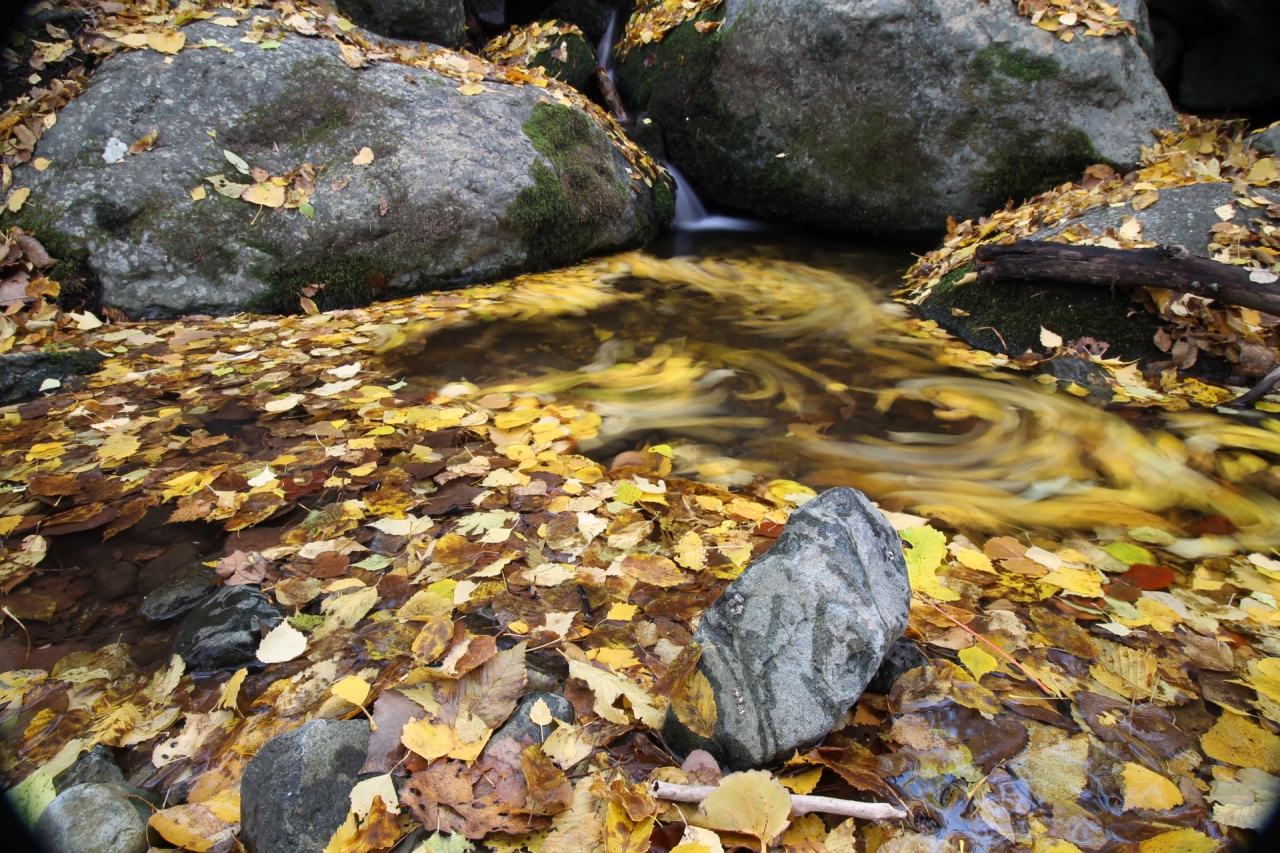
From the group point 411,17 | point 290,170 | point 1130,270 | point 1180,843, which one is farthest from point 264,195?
point 1130,270

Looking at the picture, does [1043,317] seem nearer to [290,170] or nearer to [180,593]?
[180,593]

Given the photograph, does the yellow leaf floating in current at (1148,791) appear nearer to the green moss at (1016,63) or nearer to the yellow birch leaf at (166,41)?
the green moss at (1016,63)

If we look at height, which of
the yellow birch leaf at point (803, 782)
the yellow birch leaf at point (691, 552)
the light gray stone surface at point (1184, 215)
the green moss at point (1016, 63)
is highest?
the green moss at point (1016, 63)

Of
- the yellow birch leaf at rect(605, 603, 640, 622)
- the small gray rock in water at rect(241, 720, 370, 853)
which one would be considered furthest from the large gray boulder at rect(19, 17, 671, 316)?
the small gray rock in water at rect(241, 720, 370, 853)

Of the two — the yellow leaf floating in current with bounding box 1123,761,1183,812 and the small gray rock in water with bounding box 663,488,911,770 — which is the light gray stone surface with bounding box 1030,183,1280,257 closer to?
the yellow leaf floating in current with bounding box 1123,761,1183,812

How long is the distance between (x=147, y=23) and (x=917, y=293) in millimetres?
6360

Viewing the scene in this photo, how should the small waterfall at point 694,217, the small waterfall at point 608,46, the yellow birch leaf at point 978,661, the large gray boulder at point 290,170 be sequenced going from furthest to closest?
the small waterfall at point 608,46, the small waterfall at point 694,217, the large gray boulder at point 290,170, the yellow birch leaf at point 978,661

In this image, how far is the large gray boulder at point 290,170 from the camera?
4281 millimetres

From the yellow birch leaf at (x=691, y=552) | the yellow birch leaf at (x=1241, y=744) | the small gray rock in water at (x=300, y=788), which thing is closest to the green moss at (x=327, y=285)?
the yellow birch leaf at (x=691, y=552)

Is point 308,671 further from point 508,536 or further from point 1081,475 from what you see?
point 1081,475

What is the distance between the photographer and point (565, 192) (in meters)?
5.76

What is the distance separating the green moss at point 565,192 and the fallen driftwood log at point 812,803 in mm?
4946

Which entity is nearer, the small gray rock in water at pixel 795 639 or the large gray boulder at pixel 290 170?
the small gray rock in water at pixel 795 639

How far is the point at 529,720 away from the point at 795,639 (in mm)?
636
